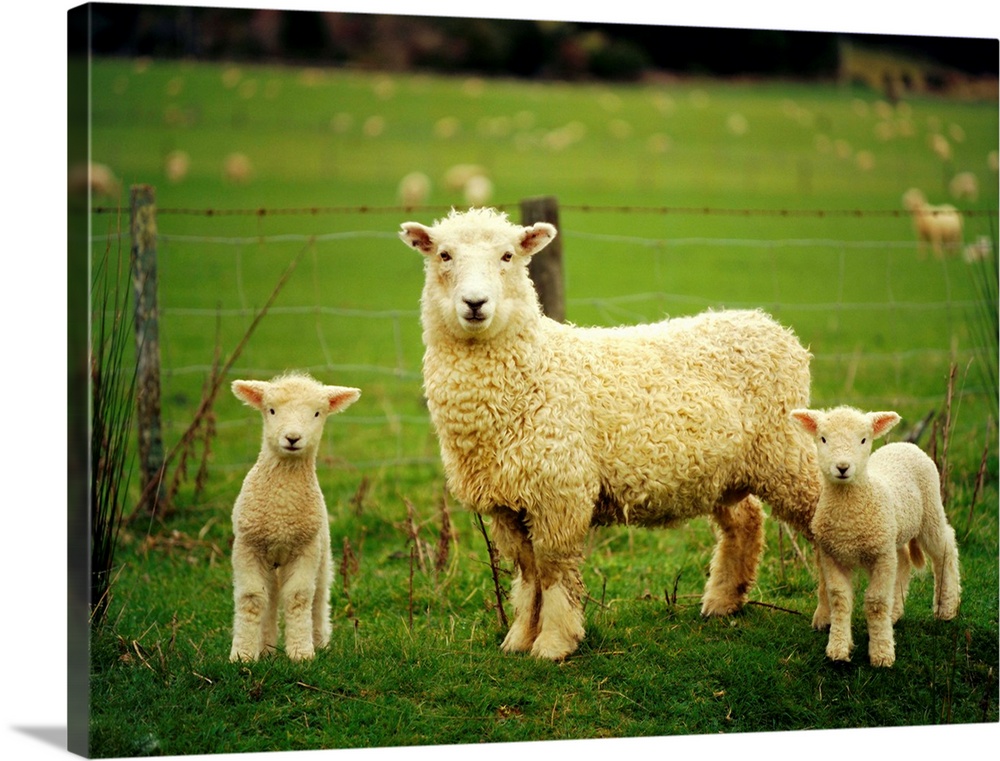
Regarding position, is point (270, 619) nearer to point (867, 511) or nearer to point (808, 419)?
point (808, 419)

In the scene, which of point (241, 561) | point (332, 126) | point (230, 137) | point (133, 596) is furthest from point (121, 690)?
point (332, 126)

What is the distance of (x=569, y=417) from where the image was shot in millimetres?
6145

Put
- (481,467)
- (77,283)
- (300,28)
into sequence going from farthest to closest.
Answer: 1. (300,28)
2. (481,467)
3. (77,283)

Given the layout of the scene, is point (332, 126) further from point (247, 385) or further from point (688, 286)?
point (247, 385)

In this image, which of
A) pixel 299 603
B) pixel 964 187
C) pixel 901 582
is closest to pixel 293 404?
pixel 299 603

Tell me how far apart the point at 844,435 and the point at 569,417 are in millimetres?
1249

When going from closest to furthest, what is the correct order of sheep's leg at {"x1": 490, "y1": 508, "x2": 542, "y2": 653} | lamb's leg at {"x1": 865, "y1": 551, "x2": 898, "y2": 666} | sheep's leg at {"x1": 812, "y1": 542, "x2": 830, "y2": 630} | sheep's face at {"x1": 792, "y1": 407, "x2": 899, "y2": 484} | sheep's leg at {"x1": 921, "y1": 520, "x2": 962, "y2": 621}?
sheep's face at {"x1": 792, "y1": 407, "x2": 899, "y2": 484}
lamb's leg at {"x1": 865, "y1": 551, "x2": 898, "y2": 666}
sheep's leg at {"x1": 490, "y1": 508, "x2": 542, "y2": 653}
sheep's leg at {"x1": 812, "y1": 542, "x2": 830, "y2": 630}
sheep's leg at {"x1": 921, "y1": 520, "x2": 962, "y2": 621}

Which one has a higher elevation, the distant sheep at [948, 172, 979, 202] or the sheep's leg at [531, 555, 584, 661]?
the distant sheep at [948, 172, 979, 202]

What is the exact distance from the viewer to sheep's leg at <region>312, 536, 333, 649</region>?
6191 mm

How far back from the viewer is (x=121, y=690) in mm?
5797

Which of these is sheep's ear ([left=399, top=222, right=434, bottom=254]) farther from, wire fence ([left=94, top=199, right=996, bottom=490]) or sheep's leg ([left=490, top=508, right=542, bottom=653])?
wire fence ([left=94, top=199, right=996, bottom=490])

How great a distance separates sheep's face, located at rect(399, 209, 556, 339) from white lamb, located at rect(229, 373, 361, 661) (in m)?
0.60

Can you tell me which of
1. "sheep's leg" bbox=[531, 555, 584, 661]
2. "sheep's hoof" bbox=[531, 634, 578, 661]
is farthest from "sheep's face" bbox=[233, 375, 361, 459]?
"sheep's hoof" bbox=[531, 634, 578, 661]

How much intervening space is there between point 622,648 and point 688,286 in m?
13.6
